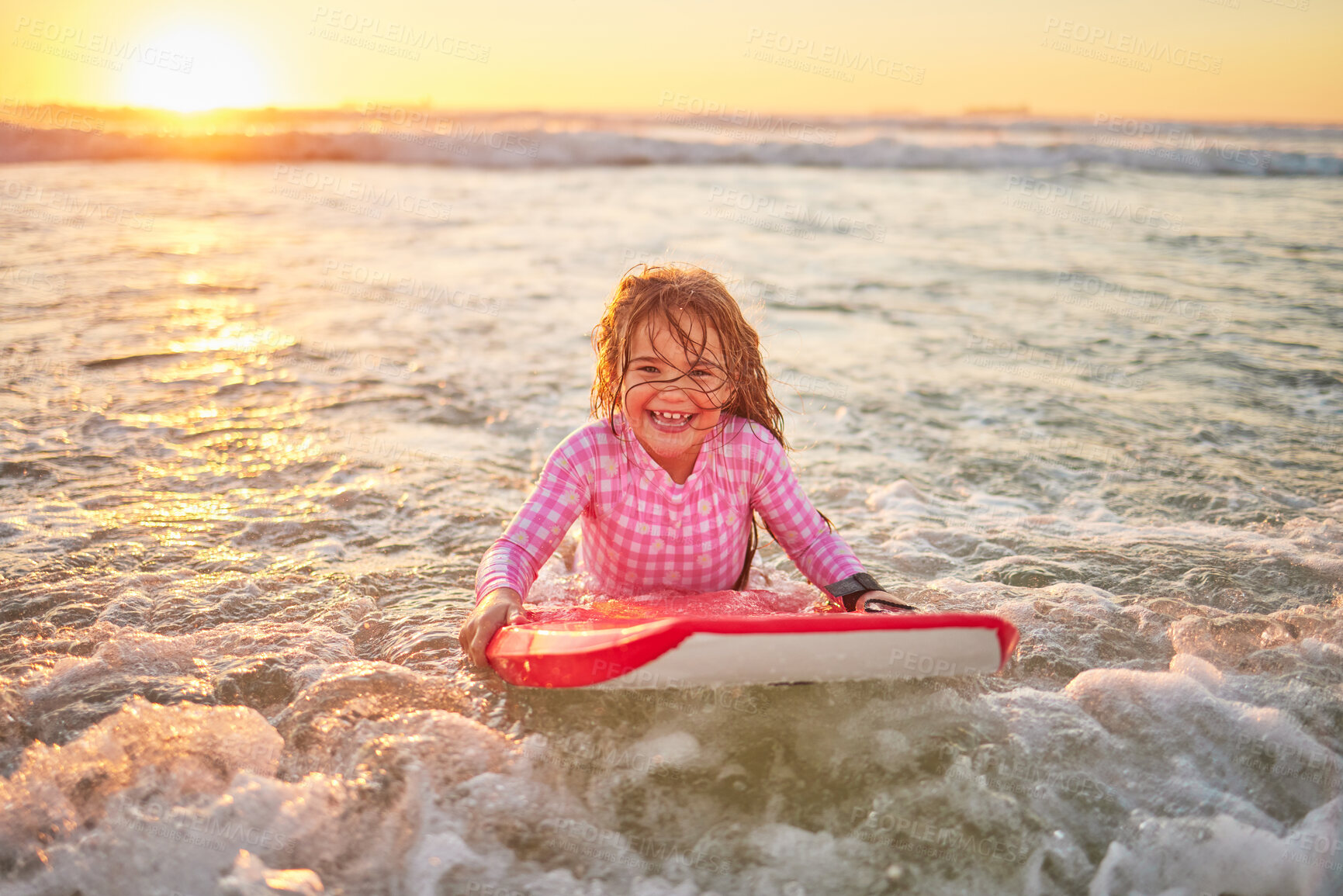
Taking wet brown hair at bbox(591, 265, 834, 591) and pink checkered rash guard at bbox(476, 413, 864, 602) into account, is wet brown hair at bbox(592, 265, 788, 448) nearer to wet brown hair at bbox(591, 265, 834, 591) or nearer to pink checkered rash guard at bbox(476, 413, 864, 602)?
wet brown hair at bbox(591, 265, 834, 591)

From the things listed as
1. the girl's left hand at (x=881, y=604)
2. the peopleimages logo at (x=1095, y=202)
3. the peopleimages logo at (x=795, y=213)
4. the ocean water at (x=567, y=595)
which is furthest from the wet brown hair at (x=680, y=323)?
the peopleimages logo at (x=1095, y=202)

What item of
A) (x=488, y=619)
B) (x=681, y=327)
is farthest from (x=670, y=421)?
(x=488, y=619)

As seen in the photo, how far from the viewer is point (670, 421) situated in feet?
8.73

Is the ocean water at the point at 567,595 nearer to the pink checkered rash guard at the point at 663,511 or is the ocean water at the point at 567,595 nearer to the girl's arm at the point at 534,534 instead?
the girl's arm at the point at 534,534

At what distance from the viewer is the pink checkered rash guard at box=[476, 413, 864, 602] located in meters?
2.73

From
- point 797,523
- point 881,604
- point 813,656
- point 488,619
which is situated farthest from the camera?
point 797,523

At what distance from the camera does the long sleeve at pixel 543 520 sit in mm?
2695

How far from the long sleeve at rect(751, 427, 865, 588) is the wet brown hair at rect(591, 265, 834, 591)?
19cm

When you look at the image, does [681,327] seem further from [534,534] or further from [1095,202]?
[1095,202]

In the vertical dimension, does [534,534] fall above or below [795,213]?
below

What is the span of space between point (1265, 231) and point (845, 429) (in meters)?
8.85

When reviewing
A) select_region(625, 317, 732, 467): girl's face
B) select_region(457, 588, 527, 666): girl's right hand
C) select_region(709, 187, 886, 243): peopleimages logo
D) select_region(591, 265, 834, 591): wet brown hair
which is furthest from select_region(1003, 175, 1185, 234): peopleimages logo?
select_region(457, 588, 527, 666): girl's right hand

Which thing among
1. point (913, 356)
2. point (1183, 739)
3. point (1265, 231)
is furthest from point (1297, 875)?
point (1265, 231)

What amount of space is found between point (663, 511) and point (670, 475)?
0.11 metres
